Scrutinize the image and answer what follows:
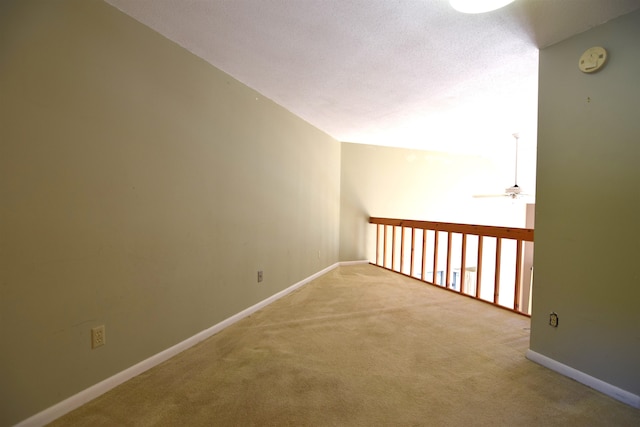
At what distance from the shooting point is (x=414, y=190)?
566 cm

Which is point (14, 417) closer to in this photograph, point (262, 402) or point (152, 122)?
point (262, 402)

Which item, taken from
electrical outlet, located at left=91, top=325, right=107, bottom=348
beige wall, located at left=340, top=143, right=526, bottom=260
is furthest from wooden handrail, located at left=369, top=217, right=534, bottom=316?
electrical outlet, located at left=91, top=325, right=107, bottom=348

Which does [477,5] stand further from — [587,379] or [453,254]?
[453,254]

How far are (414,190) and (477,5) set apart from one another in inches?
174

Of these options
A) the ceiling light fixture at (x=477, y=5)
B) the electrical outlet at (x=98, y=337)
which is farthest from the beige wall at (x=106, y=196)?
the ceiling light fixture at (x=477, y=5)

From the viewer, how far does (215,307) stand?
2.31 metres

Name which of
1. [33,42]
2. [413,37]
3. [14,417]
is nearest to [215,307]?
[14,417]

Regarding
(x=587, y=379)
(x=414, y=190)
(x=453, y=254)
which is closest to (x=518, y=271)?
(x=587, y=379)

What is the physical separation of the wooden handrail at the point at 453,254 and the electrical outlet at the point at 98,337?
3316 millimetres

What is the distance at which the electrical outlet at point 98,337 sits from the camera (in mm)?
1488

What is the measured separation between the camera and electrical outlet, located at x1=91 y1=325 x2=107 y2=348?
4.88 ft

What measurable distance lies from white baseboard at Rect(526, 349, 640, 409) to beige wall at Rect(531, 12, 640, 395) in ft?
0.09

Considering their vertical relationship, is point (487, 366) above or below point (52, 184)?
below

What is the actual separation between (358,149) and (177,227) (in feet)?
12.3
